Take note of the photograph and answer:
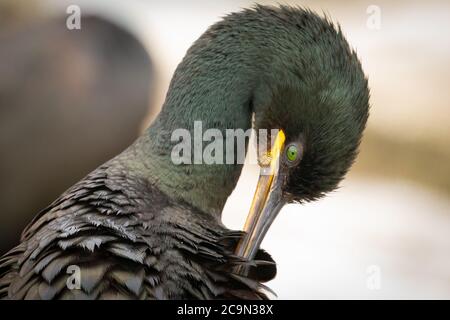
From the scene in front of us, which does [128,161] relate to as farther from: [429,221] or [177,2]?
[429,221]

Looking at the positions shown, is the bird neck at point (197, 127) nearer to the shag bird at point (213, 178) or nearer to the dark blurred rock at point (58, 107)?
the shag bird at point (213, 178)

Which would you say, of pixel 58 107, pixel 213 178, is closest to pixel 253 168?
pixel 58 107

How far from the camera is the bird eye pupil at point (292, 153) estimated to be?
8.30 feet

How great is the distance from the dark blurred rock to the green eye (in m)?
2.19

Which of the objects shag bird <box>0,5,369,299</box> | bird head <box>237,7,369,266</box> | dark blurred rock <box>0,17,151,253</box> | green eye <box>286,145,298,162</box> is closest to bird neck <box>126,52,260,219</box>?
shag bird <box>0,5,369,299</box>

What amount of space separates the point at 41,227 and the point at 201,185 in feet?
1.88

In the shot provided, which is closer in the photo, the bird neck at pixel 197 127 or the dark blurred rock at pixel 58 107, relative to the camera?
the bird neck at pixel 197 127

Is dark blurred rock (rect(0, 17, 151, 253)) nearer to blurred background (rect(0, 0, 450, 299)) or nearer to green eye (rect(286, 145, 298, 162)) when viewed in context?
blurred background (rect(0, 0, 450, 299))

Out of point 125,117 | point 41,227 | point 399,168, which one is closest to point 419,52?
point 399,168

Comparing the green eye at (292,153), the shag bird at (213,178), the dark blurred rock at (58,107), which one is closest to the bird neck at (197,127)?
the shag bird at (213,178)

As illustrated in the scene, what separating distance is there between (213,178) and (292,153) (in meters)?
0.30

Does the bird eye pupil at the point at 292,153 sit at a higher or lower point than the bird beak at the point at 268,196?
higher

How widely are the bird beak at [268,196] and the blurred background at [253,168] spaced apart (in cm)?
211

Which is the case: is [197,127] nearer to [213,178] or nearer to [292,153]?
[213,178]
